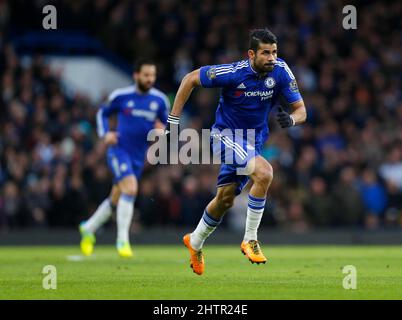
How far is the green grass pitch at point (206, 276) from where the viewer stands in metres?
9.84

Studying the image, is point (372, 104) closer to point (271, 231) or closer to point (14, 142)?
point (271, 231)

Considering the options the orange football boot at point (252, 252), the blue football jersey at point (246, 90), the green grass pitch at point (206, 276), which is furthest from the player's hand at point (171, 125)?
the green grass pitch at point (206, 276)

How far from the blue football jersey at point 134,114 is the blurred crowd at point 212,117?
3.49m

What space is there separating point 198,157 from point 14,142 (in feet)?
13.7

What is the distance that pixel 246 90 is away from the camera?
462 inches

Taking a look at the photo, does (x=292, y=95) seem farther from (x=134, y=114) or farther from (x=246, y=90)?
(x=134, y=114)

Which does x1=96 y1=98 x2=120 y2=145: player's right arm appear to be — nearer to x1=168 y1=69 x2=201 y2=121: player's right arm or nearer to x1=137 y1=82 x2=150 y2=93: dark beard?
x1=137 y1=82 x2=150 y2=93: dark beard

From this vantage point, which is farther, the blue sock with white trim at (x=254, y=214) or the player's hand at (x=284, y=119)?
the blue sock with white trim at (x=254, y=214)

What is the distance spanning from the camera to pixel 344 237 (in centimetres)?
2091

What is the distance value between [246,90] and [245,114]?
0.29 m

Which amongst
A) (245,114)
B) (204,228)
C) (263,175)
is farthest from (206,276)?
(245,114)

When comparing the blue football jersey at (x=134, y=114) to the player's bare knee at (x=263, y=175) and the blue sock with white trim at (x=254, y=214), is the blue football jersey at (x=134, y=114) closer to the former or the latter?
the blue sock with white trim at (x=254, y=214)

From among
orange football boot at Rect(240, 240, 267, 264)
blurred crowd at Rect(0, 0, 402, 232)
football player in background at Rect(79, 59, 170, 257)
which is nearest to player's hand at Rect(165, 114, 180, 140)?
orange football boot at Rect(240, 240, 267, 264)

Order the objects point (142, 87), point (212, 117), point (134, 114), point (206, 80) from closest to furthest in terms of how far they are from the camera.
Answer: point (206, 80) → point (142, 87) → point (134, 114) → point (212, 117)
